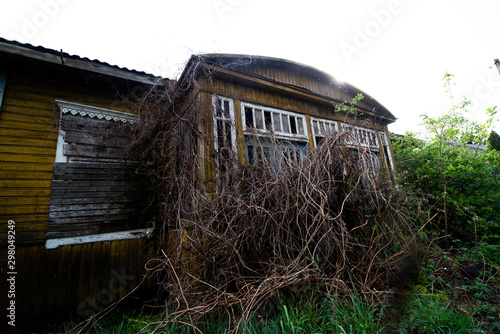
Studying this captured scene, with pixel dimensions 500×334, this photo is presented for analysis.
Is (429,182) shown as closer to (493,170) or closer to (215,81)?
(493,170)

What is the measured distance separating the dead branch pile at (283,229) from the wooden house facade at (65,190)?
1.60 m

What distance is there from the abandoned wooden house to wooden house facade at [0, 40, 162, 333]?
0.6 inches

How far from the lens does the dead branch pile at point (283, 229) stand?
7.66 feet

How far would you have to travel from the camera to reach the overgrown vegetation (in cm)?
204

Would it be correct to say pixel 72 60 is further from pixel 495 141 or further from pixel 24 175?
pixel 495 141

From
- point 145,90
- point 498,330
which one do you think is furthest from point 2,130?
point 498,330

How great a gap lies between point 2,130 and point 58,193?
4.45 ft

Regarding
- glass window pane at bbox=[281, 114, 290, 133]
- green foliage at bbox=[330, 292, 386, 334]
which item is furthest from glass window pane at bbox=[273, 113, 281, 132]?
green foliage at bbox=[330, 292, 386, 334]

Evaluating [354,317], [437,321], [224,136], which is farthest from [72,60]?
[437,321]

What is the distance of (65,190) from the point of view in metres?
3.76

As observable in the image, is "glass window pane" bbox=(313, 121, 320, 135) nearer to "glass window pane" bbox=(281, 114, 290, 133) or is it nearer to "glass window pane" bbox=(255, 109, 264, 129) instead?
"glass window pane" bbox=(281, 114, 290, 133)

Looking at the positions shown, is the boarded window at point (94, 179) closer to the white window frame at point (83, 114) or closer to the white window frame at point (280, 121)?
the white window frame at point (83, 114)

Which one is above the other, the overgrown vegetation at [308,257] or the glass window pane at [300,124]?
the glass window pane at [300,124]

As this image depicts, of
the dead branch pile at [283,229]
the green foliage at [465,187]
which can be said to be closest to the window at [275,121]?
the dead branch pile at [283,229]
